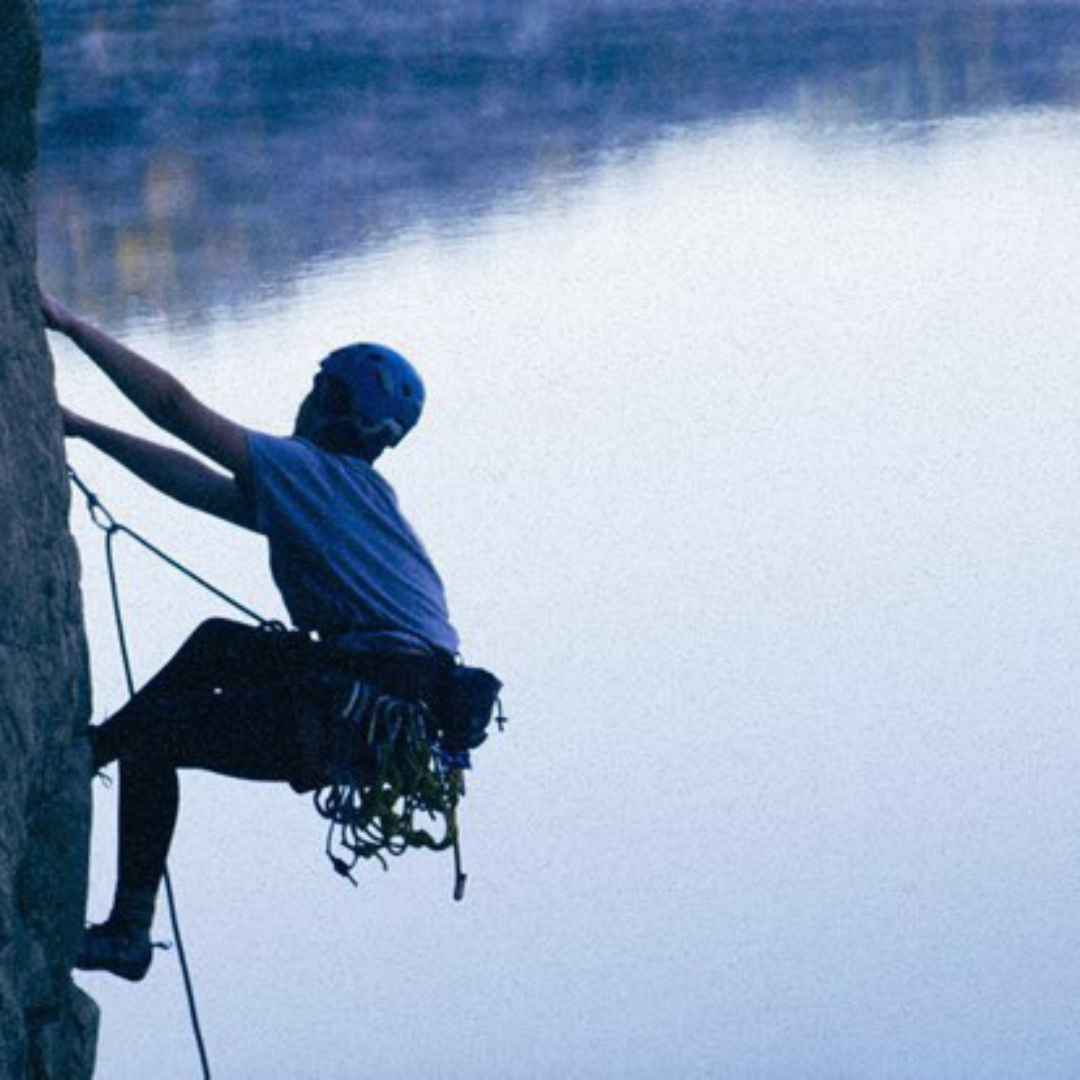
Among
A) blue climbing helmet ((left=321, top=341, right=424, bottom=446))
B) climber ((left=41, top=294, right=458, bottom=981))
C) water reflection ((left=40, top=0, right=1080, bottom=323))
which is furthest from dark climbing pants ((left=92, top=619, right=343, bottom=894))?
water reflection ((left=40, top=0, right=1080, bottom=323))

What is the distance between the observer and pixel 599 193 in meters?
24.2

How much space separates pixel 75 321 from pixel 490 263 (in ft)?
51.6

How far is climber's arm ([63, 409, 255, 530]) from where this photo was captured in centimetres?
532

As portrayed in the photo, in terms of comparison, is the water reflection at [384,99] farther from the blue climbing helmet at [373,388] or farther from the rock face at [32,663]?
the rock face at [32,663]

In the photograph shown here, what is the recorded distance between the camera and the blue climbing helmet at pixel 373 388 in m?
5.44

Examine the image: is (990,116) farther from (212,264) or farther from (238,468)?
(238,468)

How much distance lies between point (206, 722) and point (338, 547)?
37cm

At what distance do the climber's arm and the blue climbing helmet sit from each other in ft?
0.80

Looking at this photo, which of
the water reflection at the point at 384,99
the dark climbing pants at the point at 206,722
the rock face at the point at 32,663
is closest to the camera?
the rock face at the point at 32,663

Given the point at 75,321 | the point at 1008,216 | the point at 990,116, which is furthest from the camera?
the point at 990,116

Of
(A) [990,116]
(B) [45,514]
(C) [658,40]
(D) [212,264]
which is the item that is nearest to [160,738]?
(B) [45,514]

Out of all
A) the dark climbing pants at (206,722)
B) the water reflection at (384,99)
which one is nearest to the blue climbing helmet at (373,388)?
the dark climbing pants at (206,722)

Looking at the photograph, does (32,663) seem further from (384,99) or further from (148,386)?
(384,99)

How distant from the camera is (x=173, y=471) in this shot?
5.36m
